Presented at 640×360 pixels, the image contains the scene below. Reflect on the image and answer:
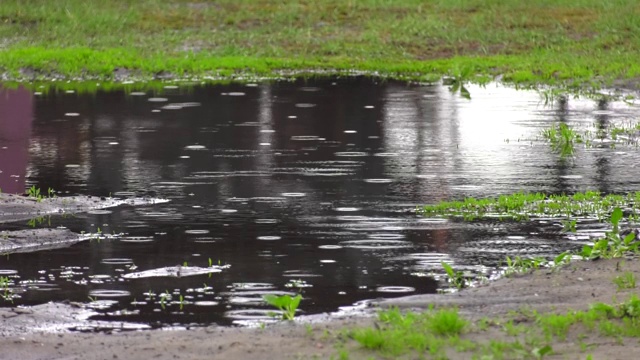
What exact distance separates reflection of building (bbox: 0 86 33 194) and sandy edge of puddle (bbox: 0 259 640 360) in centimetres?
731

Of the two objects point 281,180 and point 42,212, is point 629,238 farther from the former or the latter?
point 42,212

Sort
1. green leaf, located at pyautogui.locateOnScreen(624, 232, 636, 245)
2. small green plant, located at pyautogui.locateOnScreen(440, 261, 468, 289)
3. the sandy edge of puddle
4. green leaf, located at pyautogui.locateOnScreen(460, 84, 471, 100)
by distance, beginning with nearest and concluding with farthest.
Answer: the sandy edge of puddle
small green plant, located at pyautogui.locateOnScreen(440, 261, 468, 289)
green leaf, located at pyautogui.locateOnScreen(624, 232, 636, 245)
green leaf, located at pyautogui.locateOnScreen(460, 84, 471, 100)

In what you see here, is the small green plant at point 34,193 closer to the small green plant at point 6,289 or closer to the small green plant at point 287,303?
the small green plant at point 6,289

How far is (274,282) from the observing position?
10.7 meters

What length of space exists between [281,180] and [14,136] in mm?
7050

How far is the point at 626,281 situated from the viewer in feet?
32.3

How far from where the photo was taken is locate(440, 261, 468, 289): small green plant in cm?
1039

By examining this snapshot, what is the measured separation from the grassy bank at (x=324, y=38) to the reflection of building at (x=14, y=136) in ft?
19.1

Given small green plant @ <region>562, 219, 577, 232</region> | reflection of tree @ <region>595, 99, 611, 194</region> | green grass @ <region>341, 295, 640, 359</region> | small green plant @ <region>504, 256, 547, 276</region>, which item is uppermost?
reflection of tree @ <region>595, 99, 611, 194</region>

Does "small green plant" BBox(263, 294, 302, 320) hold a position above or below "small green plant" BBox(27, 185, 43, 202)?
below

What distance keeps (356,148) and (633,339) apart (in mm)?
12003

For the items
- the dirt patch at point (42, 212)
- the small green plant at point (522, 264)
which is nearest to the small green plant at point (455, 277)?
the small green plant at point (522, 264)

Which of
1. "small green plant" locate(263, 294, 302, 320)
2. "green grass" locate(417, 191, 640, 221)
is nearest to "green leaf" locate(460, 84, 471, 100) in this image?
"green grass" locate(417, 191, 640, 221)

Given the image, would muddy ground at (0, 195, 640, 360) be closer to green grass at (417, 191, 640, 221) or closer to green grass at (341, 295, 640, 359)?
green grass at (341, 295, 640, 359)
